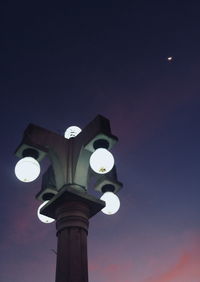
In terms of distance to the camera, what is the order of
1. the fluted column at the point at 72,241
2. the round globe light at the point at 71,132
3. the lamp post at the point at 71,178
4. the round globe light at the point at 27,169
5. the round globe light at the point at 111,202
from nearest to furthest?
the fluted column at the point at 72,241 → the lamp post at the point at 71,178 → the round globe light at the point at 27,169 → the round globe light at the point at 111,202 → the round globe light at the point at 71,132

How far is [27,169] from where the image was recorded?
158 inches

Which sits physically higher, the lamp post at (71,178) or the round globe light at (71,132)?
the round globe light at (71,132)

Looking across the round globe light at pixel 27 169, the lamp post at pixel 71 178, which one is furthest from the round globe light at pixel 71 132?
the round globe light at pixel 27 169

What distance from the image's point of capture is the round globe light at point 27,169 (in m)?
4.01

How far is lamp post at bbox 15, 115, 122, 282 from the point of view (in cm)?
340

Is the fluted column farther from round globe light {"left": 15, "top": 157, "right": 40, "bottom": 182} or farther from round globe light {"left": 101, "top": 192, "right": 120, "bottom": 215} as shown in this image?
round globe light {"left": 101, "top": 192, "right": 120, "bottom": 215}

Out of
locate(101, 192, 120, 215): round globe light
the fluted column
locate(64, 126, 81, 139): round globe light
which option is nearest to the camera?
the fluted column

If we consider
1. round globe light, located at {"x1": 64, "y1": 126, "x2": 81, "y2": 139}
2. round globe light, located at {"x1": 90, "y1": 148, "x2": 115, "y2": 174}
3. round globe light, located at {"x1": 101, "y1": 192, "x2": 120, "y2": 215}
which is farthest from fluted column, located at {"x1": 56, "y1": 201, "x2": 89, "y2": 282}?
round globe light, located at {"x1": 64, "y1": 126, "x2": 81, "y2": 139}

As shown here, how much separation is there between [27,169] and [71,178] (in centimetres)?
58

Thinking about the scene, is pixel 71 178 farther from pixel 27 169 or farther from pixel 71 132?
pixel 71 132

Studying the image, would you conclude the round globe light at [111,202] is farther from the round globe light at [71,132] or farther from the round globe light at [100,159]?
the round globe light at [71,132]

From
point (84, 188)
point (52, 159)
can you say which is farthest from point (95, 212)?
point (52, 159)

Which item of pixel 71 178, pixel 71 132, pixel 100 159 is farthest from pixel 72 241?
pixel 71 132

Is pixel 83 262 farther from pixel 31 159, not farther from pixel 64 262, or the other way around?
pixel 31 159
